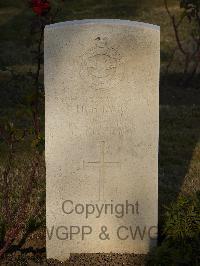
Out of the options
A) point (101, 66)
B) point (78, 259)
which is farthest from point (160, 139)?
point (101, 66)

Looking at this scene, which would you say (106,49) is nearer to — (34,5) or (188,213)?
(34,5)

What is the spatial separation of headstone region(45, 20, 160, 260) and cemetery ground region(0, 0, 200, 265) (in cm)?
20

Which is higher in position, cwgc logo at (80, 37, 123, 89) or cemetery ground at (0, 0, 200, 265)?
cwgc logo at (80, 37, 123, 89)

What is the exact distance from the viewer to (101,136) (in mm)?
4020

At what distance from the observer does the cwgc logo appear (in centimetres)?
390

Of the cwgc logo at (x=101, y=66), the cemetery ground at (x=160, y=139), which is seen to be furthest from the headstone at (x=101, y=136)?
the cemetery ground at (x=160, y=139)

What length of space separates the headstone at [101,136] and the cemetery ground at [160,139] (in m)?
0.20

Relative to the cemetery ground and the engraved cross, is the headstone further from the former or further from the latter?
the cemetery ground

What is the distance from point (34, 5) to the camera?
13.5 feet

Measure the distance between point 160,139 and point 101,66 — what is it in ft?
11.2

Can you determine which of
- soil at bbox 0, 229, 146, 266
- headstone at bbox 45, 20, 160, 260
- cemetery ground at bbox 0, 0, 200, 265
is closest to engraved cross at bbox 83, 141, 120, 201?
headstone at bbox 45, 20, 160, 260

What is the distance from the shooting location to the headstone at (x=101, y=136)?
3895 mm

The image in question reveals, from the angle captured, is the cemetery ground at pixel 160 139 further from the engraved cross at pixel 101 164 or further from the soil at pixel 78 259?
the engraved cross at pixel 101 164

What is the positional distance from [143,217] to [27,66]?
7.97 m
